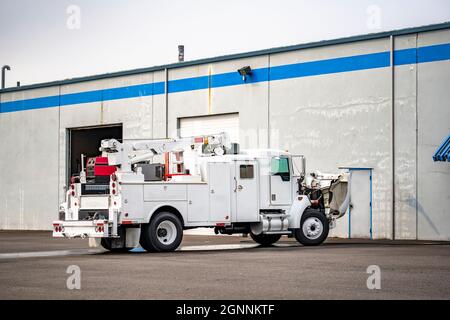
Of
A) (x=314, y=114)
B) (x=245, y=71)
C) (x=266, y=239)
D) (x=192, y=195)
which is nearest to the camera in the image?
(x=192, y=195)

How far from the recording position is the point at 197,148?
22078 millimetres

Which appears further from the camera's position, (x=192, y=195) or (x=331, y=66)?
(x=331, y=66)

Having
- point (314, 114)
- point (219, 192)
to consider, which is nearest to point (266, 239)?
point (219, 192)

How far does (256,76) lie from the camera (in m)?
31.7

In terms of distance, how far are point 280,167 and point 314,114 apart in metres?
7.52

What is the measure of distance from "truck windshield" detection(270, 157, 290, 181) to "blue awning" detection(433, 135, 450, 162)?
5219 mm

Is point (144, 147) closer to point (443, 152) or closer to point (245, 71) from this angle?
point (443, 152)

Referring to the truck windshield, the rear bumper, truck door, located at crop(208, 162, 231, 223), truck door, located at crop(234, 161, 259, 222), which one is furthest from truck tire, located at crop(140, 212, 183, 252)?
the truck windshield

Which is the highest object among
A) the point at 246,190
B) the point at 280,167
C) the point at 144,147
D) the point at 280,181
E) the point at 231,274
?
the point at 144,147

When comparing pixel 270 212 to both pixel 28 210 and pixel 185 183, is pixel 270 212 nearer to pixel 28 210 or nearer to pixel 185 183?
pixel 185 183

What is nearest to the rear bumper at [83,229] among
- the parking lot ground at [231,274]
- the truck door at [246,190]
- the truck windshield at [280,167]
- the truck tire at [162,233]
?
the parking lot ground at [231,274]
